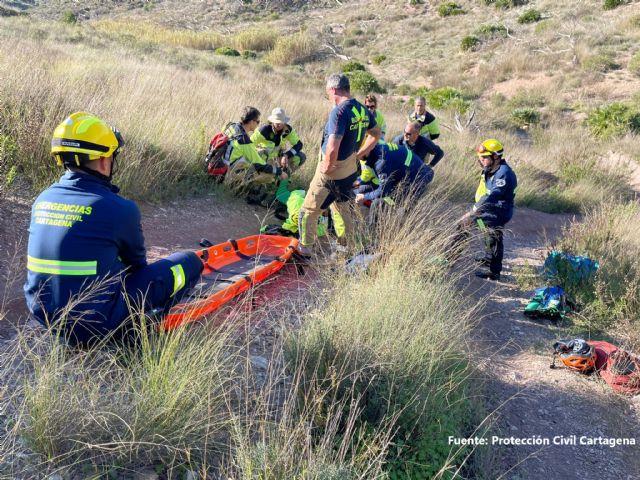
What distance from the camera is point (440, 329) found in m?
3.45

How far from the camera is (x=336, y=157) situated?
5.00 meters

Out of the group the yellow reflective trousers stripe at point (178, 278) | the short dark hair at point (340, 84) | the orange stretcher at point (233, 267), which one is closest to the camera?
the yellow reflective trousers stripe at point (178, 278)

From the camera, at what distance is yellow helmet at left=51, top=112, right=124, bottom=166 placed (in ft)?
9.18

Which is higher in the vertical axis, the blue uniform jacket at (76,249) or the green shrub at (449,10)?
the green shrub at (449,10)

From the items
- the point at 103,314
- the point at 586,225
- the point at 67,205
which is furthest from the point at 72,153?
the point at 586,225

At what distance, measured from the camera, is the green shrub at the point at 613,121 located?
15664 millimetres

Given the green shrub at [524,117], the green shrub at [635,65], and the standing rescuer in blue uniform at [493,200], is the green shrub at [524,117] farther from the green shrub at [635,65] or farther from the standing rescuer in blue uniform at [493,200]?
the standing rescuer in blue uniform at [493,200]

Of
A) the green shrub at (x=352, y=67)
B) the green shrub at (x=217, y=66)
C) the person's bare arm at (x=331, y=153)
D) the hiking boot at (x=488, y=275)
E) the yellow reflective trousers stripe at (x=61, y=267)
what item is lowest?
the hiking boot at (x=488, y=275)

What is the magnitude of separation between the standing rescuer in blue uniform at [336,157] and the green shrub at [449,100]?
12558mm

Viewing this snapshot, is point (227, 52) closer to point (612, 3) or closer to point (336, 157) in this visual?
point (612, 3)

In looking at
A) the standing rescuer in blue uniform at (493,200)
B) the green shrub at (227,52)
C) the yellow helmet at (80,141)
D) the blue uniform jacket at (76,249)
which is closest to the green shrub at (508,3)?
the green shrub at (227,52)

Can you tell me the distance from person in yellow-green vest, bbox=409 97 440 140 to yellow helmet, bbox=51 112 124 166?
6.36 metres

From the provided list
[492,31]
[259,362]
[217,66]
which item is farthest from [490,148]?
[492,31]

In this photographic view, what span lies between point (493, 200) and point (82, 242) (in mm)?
4660
